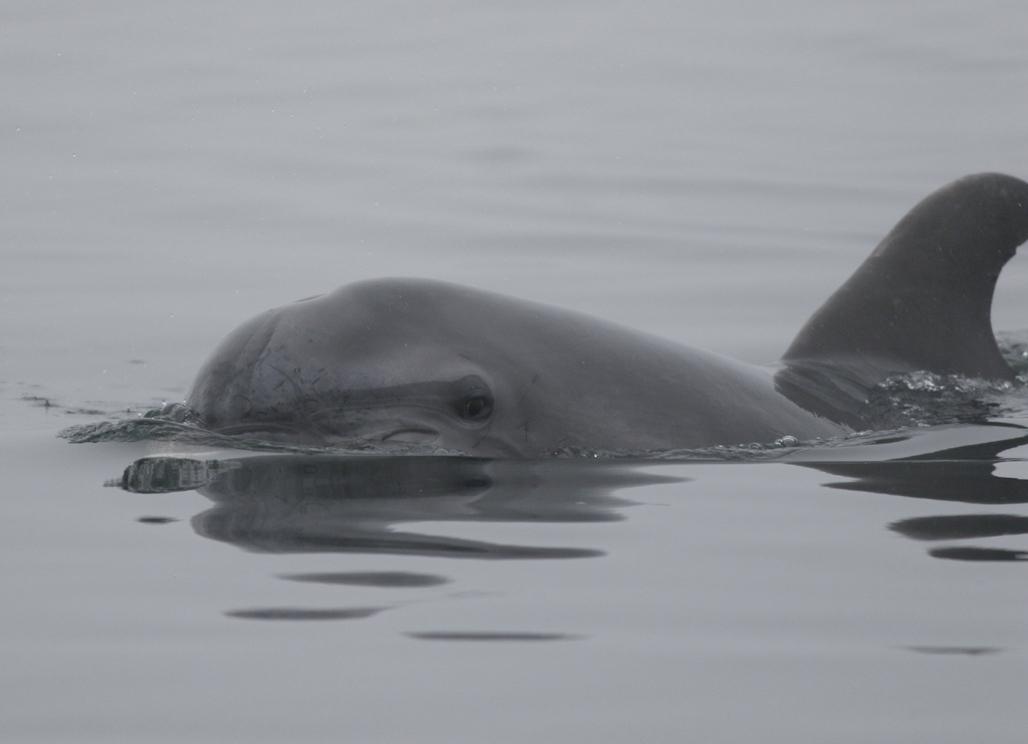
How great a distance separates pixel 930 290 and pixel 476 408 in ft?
12.5

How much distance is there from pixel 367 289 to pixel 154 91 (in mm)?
32161

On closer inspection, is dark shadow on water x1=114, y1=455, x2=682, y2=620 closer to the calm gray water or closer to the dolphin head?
the calm gray water

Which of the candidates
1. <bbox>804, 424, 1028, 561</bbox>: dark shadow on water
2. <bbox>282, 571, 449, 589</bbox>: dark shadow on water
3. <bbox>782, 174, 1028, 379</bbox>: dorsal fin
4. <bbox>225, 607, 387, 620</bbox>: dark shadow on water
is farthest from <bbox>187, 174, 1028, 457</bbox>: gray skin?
<bbox>225, 607, 387, 620</bbox>: dark shadow on water

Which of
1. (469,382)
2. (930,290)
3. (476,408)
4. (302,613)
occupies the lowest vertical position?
(302,613)

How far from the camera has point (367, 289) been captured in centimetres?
940

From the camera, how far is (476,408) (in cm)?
933

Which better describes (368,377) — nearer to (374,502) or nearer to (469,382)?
(469,382)

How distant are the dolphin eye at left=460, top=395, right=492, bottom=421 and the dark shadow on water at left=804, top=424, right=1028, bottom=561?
158cm

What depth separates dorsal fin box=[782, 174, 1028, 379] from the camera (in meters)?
12.0

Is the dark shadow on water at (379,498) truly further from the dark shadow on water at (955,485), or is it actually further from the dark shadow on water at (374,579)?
the dark shadow on water at (955,485)

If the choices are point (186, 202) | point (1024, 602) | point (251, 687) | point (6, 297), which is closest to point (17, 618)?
point (251, 687)

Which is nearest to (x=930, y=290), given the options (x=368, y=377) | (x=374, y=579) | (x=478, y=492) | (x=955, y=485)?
(x=955, y=485)

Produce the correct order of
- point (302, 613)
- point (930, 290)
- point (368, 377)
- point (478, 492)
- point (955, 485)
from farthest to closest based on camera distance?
point (930, 290) < point (955, 485) < point (368, 377) < point (478, 492) < point (302, 613)

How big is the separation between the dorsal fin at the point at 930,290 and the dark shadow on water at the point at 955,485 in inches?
39.9
